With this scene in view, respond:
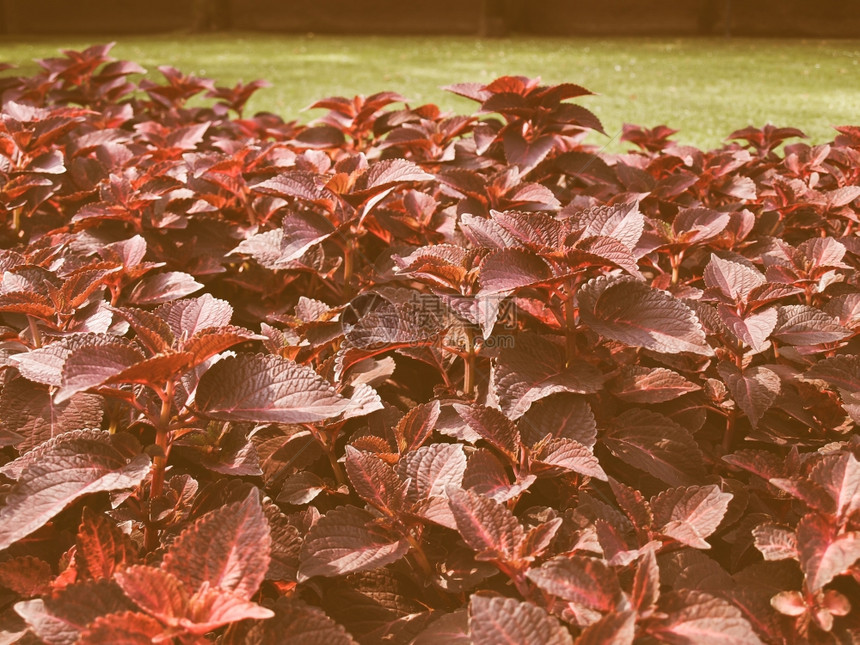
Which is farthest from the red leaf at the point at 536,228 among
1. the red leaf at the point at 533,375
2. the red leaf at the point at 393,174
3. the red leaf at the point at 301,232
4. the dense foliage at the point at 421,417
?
the red leaf at the point at 301,232

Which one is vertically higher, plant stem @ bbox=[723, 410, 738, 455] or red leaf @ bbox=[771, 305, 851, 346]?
red leaf @ bbox=[771, 305, 851, 346]

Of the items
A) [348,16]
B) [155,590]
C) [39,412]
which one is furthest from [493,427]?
[348,16]

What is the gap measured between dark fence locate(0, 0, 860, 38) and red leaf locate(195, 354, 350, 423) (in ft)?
30.9

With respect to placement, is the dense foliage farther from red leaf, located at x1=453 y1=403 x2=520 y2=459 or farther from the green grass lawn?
the green grass lawn

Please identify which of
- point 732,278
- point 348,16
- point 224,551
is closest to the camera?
point 224,551

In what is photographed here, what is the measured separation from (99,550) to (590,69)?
642 centimetres

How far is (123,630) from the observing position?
0.73m

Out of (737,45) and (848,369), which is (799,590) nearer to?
(848,369)

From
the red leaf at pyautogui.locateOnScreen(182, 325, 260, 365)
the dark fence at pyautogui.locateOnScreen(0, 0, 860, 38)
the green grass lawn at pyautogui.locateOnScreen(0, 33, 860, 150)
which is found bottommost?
the red leaf at pyautogui.locateOnScreen(182, 325, 260, 365)

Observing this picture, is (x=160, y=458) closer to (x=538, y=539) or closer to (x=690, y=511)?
(x=538, y=539)

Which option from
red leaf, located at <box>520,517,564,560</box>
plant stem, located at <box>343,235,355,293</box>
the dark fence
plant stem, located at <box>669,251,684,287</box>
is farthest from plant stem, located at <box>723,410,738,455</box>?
the dark fence

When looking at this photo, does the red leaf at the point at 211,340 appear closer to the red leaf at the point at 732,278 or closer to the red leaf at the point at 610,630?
the red leaf at the point at 610,630

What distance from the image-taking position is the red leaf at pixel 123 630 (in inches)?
28.1

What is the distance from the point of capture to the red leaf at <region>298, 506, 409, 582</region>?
0.93m
